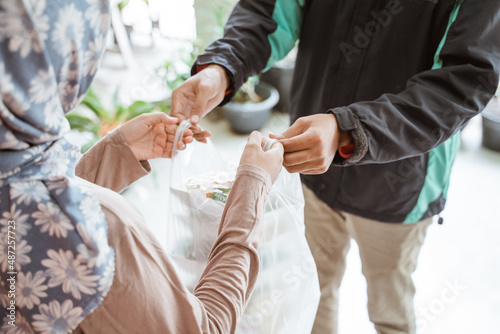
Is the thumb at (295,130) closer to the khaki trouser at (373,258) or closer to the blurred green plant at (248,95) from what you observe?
the khaki trouser at (373,258)

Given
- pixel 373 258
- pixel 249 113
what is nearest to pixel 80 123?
pixel 249 113

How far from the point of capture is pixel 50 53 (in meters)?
0.44

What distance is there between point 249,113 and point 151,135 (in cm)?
165

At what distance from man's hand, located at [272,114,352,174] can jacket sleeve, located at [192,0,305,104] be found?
0.30 m

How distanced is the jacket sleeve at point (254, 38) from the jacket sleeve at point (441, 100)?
0.36 meters

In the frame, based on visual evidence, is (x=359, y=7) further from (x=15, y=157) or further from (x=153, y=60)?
(x=153, y=60)

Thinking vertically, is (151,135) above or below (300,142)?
below

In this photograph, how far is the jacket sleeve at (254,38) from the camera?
104cm

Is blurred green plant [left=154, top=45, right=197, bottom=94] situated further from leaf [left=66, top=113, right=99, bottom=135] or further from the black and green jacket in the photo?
the black and green jacket

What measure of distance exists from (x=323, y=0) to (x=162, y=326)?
0.82m

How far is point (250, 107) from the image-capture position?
8.41 ft

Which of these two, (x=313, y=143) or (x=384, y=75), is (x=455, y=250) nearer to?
(x=384, y=75)

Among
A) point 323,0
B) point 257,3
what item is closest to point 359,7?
point 323,0

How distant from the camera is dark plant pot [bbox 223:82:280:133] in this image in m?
2.56
